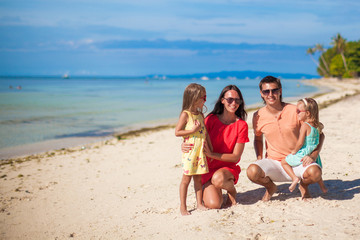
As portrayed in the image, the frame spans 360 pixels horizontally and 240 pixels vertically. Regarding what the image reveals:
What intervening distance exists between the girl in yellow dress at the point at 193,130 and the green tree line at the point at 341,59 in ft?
214

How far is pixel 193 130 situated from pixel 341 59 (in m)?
80.1

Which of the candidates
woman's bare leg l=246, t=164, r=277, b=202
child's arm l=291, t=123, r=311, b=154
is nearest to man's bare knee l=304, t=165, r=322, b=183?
child's arm l=291, t=123, r=311, b=154

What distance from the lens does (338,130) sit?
9.20 m

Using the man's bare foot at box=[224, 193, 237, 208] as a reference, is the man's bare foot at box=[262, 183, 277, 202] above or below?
above

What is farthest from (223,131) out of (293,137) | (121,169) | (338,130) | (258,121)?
(338,130)

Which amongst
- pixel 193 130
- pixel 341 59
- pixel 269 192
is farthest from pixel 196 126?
pixel 341 59

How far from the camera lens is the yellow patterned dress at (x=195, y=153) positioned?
13.5 feet

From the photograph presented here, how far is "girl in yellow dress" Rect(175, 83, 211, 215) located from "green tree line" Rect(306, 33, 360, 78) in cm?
6536

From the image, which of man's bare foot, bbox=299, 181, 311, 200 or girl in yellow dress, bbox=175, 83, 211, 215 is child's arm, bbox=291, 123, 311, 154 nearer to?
man's bare foot, bbox=299, 181, 311, 200

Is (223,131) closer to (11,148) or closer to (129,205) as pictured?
(129,205)

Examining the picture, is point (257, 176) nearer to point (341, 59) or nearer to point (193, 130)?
point (193, 130)

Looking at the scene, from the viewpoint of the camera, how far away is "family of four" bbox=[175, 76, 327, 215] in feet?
13.3

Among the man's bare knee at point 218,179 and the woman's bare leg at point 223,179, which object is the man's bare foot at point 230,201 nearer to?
the woman's bare leg at point 223,179

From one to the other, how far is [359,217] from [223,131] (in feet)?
5.92
